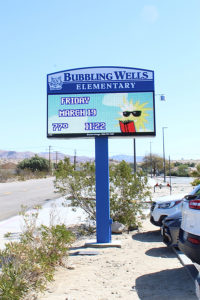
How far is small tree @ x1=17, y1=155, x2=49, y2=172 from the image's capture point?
76206mm

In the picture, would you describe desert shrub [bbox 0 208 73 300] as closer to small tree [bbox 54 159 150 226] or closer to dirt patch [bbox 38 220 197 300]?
dirt patch [bbox 38 220 197 300]

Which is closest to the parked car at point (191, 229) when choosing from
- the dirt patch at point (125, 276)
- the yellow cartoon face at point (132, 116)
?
the dirt patch at point (125, 276)

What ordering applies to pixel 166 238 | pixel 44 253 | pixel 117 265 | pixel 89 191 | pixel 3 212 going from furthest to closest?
pixel 3 212, pixel 89 191, pixel 166 238, pixel 117 265, pixel 44 253

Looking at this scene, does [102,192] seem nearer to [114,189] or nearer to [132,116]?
[114,189]

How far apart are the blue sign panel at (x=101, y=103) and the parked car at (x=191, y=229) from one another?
3453mm

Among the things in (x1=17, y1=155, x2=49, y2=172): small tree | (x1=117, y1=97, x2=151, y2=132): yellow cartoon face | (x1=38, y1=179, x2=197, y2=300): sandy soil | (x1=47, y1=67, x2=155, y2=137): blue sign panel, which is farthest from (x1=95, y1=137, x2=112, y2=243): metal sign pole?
(x1=17, y1=155, x2=49, y2=172): small tree

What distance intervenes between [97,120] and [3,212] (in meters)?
9.40

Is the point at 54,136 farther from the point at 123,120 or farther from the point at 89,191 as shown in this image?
the point at 89,191

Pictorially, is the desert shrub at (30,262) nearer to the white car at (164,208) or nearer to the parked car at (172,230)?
the parked car at (172,230)

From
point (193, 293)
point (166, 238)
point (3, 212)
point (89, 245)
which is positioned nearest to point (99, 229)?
point (89, 245)

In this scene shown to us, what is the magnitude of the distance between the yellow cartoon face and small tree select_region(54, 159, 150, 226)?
200 centimetres

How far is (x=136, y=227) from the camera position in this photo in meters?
10.0

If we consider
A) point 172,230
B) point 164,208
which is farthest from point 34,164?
point 172,230

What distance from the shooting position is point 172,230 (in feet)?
22.4
